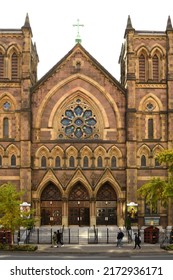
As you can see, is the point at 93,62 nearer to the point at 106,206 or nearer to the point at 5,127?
the point at 5,127

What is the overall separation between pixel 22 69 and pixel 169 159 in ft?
69.4

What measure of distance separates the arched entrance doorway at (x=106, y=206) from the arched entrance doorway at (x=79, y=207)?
1161 millimetres

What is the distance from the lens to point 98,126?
4941 centimetres

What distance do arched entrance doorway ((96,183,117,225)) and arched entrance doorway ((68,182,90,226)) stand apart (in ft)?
3.81

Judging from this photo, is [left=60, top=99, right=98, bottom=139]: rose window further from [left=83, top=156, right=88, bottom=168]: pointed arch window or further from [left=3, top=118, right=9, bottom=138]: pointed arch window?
[left=3, top=118, right=9, bottom=138]: pointed arch window

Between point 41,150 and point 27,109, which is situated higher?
point 27,109

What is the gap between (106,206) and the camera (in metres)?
48.5

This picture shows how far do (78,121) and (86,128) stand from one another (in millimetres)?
1140

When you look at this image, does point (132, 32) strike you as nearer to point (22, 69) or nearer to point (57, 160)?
point (22, 69)

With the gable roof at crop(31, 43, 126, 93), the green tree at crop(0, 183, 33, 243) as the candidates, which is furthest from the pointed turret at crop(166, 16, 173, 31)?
the green tree at crop(0, 183, 33, 243)

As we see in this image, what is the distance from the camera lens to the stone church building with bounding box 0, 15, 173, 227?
4775 centimetres
